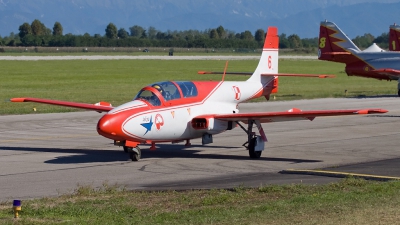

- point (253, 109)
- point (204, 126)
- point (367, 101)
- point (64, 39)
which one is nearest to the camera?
point (204, 126)

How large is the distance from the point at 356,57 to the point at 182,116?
90.2 ft

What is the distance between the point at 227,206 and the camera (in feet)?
39.0

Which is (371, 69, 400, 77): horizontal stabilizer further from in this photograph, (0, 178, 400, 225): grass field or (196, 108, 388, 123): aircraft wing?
(0, 178, 400, 225): grass field

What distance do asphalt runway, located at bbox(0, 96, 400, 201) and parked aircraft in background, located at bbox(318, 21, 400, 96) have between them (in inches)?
609

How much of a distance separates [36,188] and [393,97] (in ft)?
99.5

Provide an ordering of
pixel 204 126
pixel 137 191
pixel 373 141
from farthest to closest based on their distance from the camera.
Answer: pixel 373 141 < pixel 204 126 < pixel 137 191

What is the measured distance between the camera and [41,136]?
23266 millimetres

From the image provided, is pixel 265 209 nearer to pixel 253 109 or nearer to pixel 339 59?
pixel 253 109

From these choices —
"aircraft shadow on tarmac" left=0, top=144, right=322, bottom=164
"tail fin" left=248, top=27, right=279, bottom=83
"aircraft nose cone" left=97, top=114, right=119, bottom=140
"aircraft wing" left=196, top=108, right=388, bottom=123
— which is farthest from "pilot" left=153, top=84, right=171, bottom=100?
"tail fin" left=248, top=27, right=279, bottom=83

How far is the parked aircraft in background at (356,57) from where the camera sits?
43.0 m

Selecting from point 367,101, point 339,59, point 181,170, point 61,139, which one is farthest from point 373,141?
point 339,59

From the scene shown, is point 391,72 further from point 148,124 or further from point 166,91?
point 148,124

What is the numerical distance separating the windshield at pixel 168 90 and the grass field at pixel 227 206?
15.9ft

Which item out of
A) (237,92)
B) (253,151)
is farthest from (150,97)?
(237,92)
